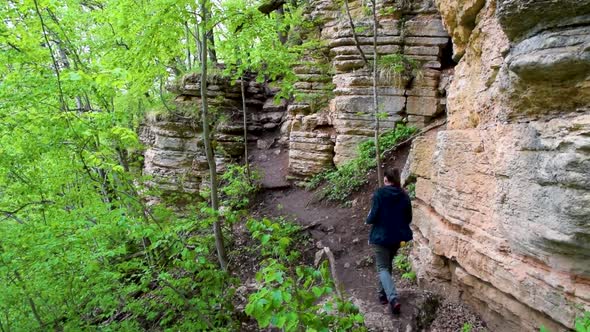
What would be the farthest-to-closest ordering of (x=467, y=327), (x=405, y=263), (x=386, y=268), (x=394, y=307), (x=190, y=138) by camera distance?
(x=190, y=138)
(x=405, y=263)
(x=386, y=268)
(x=394, y=307)
(x=467, y=327)

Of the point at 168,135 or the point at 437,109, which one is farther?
the point at 168,135

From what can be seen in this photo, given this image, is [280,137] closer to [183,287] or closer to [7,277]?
[183,287]

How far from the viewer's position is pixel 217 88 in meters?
13.3

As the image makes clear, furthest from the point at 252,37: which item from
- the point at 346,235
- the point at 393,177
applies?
the point at 346,235

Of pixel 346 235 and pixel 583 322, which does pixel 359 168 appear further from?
pixel 583 322

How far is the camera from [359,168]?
30.9 ft

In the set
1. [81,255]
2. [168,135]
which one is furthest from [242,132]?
[81,255]

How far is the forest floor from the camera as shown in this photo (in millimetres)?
4246

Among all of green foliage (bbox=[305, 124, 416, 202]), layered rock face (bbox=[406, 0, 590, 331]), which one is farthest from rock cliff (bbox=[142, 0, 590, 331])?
green foliage (bbox=[305, 124, 416, 202])

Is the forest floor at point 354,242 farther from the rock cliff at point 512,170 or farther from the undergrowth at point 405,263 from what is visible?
the rock cliff at point 512,170

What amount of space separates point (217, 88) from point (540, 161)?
1193 cm

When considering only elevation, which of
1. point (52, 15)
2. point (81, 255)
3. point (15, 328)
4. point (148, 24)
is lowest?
point (15, 328)

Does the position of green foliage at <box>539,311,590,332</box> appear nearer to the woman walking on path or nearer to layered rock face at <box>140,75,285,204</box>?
the woman walking on path

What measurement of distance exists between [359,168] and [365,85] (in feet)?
7.95
